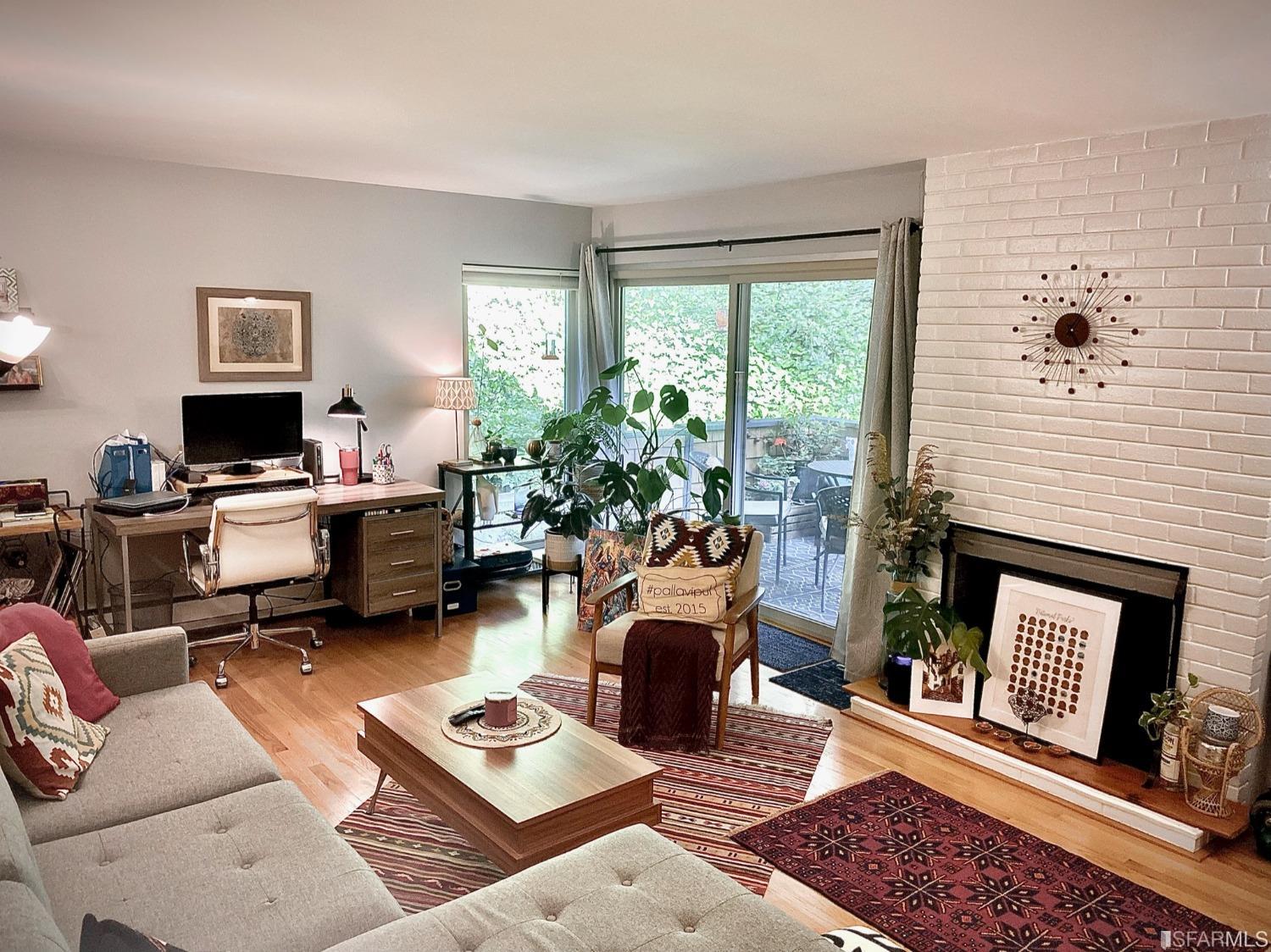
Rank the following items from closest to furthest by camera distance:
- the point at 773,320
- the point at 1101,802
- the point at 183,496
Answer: the point at 1101,802 < the point at 183,496 < the point at 773,320

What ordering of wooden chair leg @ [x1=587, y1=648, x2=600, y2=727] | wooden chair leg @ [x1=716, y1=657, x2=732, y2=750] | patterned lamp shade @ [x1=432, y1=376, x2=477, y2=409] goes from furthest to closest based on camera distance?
patterned lamp shade @ [x1=432, y1=376, x2=477, y2=409] → wooden chair leg @ [x1=587, y1=648, x2=600, y2=727] → wooden chair leg @ [x1=716, y1=657, x2=732, y2=750]

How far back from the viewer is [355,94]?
3211 mm

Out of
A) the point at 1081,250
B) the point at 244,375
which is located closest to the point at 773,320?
the point at 1081,250

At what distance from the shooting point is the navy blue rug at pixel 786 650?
194 inches

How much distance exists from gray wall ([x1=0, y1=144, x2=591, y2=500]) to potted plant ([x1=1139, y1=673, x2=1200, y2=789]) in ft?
13.4

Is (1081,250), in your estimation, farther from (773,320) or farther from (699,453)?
(699,453)

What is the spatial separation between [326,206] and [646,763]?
375cm

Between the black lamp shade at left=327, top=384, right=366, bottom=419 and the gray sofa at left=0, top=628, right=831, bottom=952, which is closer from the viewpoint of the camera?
the gray sofa at left=0, top=628, right=831, bottom=952

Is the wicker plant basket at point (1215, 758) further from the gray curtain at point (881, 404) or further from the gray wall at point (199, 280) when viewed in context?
the gray wall at point (199, 280)

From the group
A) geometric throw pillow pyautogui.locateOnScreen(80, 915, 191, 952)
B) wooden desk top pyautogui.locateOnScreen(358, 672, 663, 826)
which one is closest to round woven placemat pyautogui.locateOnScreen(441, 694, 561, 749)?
wooden desk top pyautogui.locateOnScreen(358, 672, 663, 826)

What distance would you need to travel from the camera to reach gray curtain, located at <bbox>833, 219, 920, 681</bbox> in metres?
4.43

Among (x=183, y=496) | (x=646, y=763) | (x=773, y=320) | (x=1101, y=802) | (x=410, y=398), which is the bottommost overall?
(x=1101, y=802)

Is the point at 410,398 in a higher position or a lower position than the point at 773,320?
lower

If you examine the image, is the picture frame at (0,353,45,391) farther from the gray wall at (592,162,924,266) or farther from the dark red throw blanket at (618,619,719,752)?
the gray wall at (592,162,924,266)
